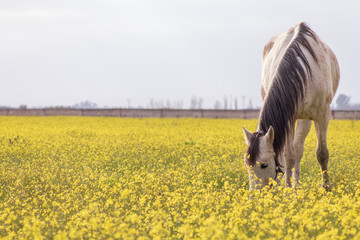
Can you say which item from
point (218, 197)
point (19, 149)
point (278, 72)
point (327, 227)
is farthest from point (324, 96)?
point (19, 149)

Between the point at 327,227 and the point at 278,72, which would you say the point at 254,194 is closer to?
the point at 327,227

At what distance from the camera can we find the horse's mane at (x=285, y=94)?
574 centimetres

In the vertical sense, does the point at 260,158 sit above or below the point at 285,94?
below

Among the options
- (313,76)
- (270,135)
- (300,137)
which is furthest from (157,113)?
(270,135)

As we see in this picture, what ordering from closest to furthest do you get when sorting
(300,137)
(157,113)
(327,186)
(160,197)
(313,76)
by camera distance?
(160,197) → (313,76) → (327,186) → (300,137) → (157,113)

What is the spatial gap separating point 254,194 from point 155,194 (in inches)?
59.4

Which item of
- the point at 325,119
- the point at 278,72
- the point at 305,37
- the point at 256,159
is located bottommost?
the point at 256,159

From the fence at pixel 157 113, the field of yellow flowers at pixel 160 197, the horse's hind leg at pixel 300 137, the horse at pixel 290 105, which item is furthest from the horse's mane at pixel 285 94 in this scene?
the fence at pixel 157 113

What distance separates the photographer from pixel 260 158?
5414 millimetres

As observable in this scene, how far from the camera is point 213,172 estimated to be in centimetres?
812

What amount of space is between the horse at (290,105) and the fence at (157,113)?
2846 cm

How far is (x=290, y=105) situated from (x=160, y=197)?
2404 mm

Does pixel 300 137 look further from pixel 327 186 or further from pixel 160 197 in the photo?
pixel 160 197

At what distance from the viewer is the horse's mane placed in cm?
574
